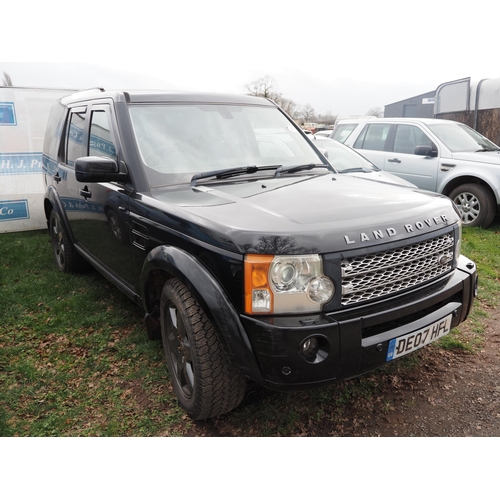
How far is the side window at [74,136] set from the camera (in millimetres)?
4020

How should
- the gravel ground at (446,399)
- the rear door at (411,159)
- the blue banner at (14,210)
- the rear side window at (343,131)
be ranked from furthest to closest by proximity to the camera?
the rear side window at (343,131) → the rear door at (411,159) → the blue banner at (14,210) → the gravel ground at (446,399)

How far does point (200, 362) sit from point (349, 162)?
5.12 m

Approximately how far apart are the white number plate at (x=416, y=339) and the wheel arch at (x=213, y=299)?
0.71 m

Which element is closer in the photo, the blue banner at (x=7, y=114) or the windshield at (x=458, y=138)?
the blue banner at (x=7, y=114)

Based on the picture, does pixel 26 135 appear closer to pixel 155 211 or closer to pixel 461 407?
pixel 155 211

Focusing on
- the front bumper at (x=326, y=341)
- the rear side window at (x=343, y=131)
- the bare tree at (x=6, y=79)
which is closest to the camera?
the front bumper at (x=326, y=341)

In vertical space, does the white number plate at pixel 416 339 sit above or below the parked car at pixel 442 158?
below

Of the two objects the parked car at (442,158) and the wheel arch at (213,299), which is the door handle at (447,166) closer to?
the parked car at (442,158)

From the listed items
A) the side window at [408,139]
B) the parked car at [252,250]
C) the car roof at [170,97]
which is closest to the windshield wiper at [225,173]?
the parked car at [252,250]

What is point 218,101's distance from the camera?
362 cm

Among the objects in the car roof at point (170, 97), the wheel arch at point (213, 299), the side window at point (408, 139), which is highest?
the car roof at point (170, 97)

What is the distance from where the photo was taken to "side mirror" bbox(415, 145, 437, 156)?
7.51 metres

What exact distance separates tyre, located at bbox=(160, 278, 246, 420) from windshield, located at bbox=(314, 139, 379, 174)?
14.5ft

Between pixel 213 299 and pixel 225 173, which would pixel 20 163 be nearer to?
pixel 225 173
